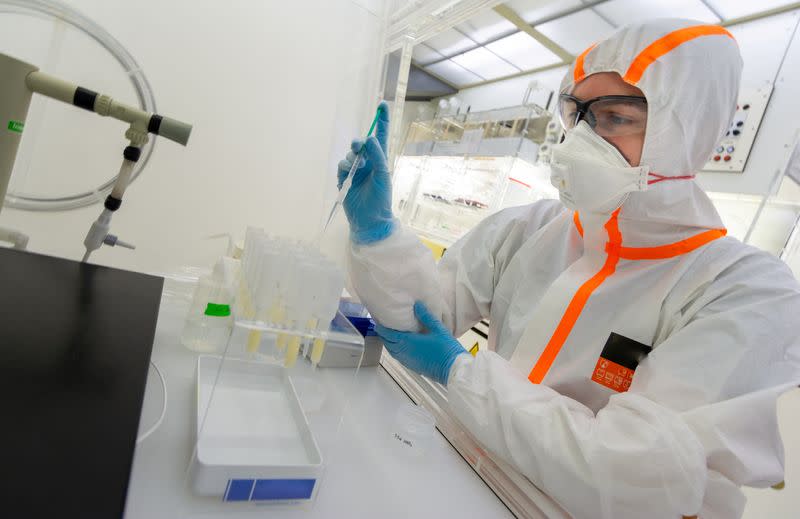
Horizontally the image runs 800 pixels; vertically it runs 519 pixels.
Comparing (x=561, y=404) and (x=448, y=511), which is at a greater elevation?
(x=561, y=404)

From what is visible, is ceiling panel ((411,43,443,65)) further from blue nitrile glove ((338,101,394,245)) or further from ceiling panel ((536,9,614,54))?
blue nitrile glove ((338,101,394,245))

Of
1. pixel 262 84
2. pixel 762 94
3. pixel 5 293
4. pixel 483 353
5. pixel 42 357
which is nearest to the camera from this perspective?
pixel 42 357

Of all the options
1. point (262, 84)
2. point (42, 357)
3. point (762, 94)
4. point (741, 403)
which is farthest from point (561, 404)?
point (762, 94)

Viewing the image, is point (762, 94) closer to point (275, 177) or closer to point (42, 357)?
point (275, 177)

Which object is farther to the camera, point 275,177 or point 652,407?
point 275,177

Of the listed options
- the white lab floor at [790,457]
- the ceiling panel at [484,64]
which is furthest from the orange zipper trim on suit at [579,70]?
the ceiling panel at [484,64]

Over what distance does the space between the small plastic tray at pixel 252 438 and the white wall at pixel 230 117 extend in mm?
1116

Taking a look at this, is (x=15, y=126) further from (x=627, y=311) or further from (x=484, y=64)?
(x=484, y=64)

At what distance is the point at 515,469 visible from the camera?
0.79 meters

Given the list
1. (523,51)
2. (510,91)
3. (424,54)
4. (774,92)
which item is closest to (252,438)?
(774,92)

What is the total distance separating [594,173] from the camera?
1003 millimetres

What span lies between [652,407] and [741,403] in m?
0.14

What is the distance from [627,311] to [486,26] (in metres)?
4.05

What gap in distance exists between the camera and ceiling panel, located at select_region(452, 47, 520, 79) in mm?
4809
